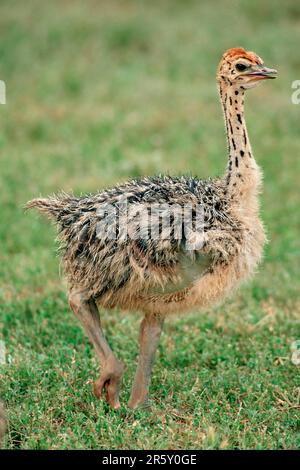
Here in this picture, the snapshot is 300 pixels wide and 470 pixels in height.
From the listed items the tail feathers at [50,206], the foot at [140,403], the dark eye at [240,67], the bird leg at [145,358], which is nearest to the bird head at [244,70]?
the dark eye at [240,67]

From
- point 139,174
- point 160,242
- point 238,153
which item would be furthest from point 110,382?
point 139,174

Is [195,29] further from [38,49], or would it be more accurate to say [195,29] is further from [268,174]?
[268,174]

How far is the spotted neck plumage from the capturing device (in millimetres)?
5766

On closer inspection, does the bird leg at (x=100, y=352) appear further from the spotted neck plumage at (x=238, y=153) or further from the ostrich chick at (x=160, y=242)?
the spotted neck plumage at (x=238, y=153)

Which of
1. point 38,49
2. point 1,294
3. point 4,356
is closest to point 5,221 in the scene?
point 1,294

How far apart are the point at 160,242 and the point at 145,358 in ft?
2.62

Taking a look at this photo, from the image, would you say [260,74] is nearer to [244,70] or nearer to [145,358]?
[244,70]

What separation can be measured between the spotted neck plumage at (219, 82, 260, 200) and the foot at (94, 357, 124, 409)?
1.32 meters

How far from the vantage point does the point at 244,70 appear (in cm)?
576

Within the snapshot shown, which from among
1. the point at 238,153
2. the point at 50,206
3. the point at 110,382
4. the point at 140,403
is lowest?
the point at 140,403

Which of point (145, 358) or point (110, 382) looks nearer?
point (110, 382)

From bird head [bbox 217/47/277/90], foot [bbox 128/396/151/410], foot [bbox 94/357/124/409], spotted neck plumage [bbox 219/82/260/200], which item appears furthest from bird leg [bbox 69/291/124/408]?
bird head [bbox 217/47/277/90]

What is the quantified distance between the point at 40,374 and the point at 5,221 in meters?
4.01

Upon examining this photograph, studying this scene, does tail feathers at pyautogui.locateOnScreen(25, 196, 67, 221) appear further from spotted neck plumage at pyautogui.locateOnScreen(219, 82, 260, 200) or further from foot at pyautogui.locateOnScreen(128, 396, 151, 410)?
foot at pyautogui.locateOnScreen(128, 396, 151, 410)
